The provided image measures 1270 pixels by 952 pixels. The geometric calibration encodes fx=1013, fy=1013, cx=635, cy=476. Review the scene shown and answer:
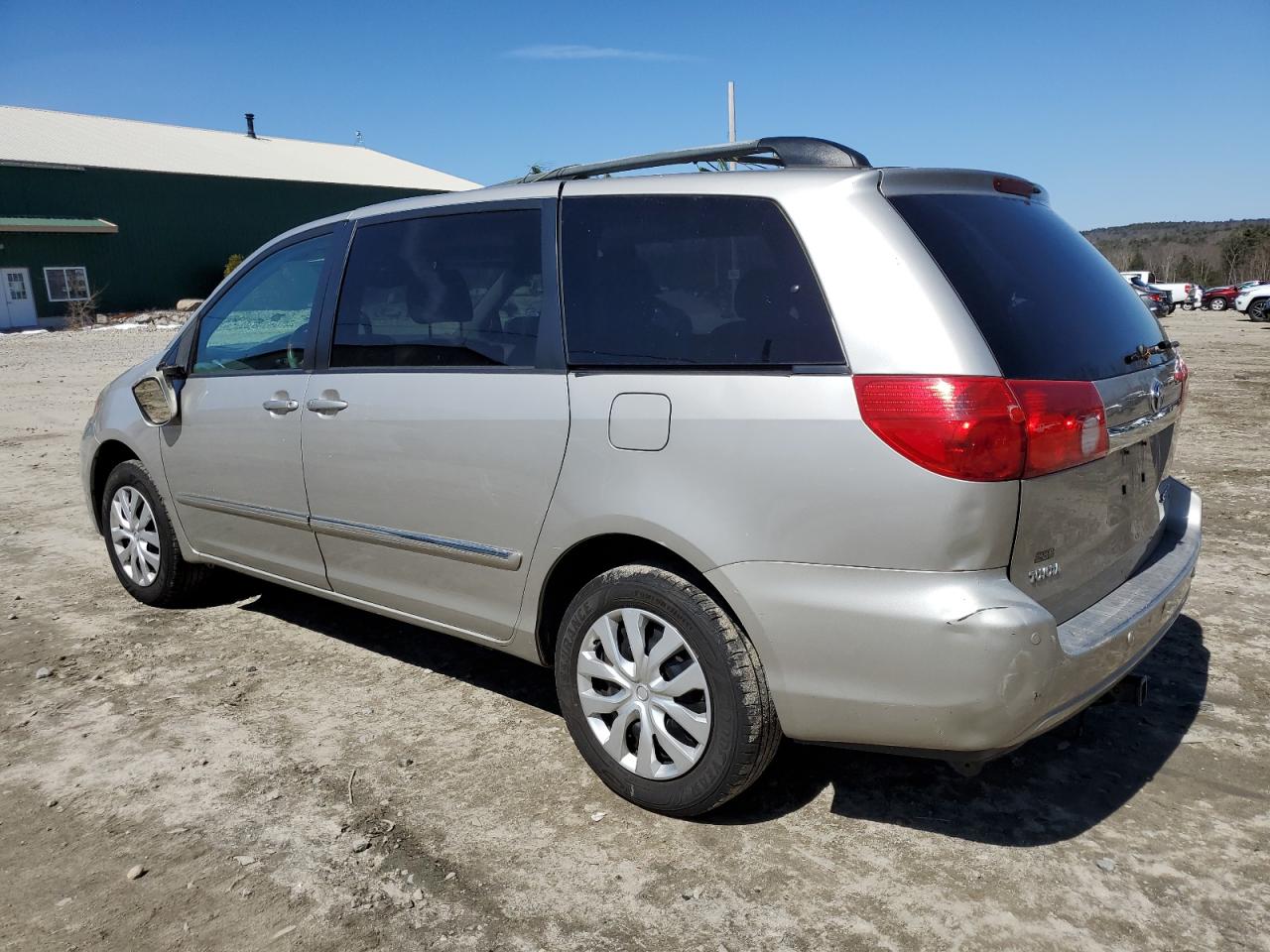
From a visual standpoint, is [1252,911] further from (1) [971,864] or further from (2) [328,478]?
(2) [328,478]

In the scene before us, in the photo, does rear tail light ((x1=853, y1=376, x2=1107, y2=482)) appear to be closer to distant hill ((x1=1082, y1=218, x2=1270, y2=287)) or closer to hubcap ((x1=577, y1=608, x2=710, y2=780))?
hubcap ((x1=577, y1=608, x2=710, y2=780))

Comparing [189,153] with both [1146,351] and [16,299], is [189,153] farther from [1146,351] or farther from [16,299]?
[1146,351]

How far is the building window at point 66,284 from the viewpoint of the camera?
119 feet

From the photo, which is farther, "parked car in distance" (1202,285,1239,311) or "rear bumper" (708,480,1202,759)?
"parked car in distance" (1202,285,1239,311)

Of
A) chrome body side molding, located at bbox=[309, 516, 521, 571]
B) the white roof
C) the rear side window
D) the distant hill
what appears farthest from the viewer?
the distant hill

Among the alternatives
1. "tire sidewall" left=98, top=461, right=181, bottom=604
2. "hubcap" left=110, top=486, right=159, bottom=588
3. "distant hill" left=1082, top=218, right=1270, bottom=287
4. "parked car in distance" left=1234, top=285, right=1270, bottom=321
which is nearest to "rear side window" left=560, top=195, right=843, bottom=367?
"tire sidewall" left=98, top=461, right=181, bottom=604

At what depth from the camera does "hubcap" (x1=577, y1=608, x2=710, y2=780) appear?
2896 mm

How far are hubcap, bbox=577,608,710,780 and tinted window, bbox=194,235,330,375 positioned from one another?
1.88m

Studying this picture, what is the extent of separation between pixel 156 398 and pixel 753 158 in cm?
311

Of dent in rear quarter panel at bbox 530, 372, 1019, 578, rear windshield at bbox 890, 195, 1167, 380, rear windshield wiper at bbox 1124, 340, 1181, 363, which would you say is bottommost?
dent in rear quarter panel at bbox 530, 372, 1019, 578

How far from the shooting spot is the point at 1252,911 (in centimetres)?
250

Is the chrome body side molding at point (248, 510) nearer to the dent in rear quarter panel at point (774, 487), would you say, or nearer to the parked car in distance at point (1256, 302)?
the dent in rear quarter panel at point (774, 487)

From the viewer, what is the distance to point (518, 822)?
9.93 feet

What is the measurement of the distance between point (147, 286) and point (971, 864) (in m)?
42.5
